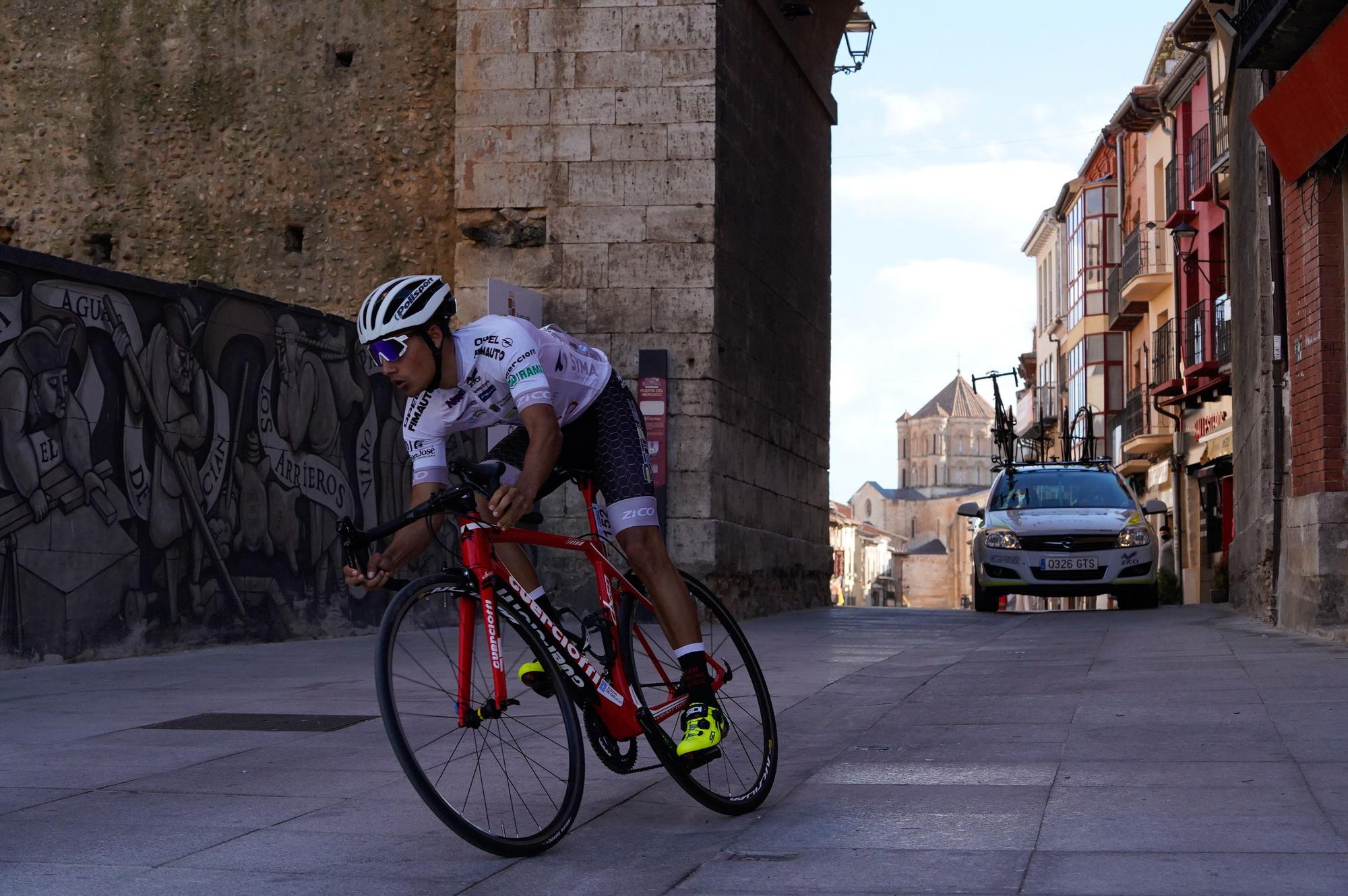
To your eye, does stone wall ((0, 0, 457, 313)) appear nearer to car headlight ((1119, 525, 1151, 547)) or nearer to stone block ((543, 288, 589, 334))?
stone block ((543, 288, 589, 334))

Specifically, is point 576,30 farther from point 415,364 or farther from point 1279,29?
point 415,364

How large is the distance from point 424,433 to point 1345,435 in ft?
28.5

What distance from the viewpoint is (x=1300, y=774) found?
5.20 m

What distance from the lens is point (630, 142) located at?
51.5ft

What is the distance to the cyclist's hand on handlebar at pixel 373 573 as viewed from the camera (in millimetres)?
4293

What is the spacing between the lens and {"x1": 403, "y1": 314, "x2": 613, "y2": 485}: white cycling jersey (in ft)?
14.9

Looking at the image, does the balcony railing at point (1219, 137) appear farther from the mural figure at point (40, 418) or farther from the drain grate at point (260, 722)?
the drain grate at point (260, 722)

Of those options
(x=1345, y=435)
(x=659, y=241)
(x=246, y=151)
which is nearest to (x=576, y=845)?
(x=1345, y=435)

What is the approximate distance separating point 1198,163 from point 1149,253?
5.39 meters

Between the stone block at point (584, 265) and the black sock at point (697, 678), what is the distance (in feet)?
36.5

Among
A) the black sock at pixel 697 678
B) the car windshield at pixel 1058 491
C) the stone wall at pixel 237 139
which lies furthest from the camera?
the car windshield at pixel 1058 491

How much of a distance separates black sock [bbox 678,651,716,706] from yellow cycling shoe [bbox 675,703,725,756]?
0.03m

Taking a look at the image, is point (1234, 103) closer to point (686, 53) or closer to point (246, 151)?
point (686, 53)

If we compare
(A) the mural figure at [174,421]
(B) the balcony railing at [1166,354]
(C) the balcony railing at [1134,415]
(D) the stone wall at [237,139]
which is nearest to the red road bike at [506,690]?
(A) the mural figure at [174,421]
